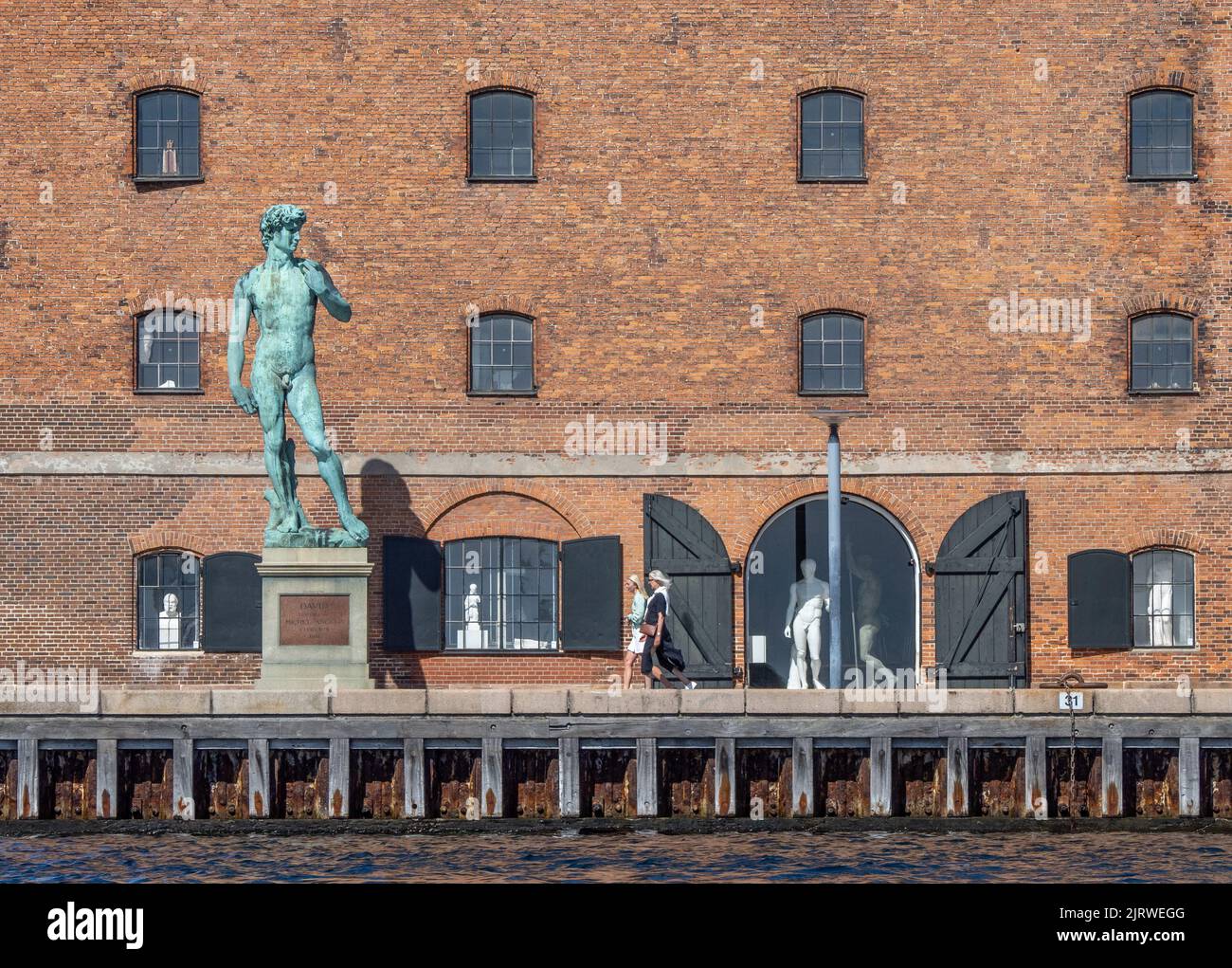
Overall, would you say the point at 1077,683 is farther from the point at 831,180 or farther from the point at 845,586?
the point at 831,180

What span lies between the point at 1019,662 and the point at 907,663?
6.95 feet

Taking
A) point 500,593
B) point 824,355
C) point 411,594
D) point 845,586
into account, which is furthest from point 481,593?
point 845,586

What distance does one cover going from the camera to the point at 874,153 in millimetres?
25359

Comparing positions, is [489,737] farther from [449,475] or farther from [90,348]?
[90,348]

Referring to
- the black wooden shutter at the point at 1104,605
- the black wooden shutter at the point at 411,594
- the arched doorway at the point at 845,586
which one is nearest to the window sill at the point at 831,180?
the arched doorway at the point at 845,586

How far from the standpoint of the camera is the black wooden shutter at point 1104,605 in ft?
81.7

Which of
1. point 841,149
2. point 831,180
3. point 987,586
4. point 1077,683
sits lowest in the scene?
point 1077,683

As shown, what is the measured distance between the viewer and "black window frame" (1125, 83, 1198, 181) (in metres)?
25.3

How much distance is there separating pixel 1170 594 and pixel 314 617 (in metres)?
10.6

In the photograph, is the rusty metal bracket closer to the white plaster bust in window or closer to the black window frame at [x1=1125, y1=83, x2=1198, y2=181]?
the black window frame at [x1=1125, y1=83, x2=1198, y2=181]

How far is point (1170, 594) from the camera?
25.1 metres

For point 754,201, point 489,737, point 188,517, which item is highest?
point 754,201
